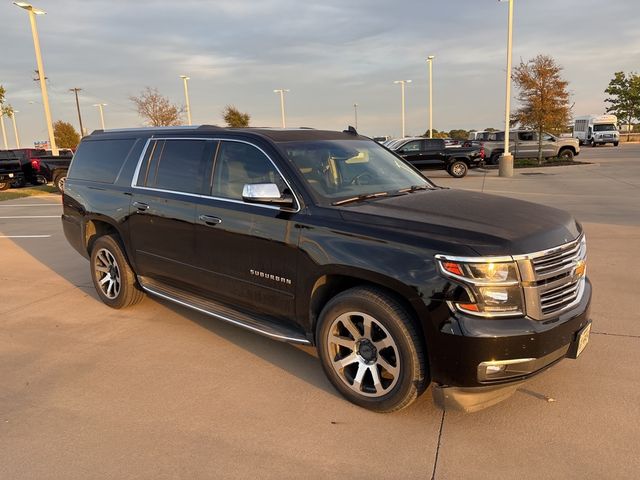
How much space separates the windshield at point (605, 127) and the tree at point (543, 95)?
25.9 meters

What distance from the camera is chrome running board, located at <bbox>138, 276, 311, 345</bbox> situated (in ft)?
12.4

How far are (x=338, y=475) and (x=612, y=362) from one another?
2458 millimetres

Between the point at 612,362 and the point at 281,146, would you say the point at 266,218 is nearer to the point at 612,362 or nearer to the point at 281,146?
the point at 281,146

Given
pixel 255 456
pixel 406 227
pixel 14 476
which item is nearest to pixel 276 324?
pixel 255 456

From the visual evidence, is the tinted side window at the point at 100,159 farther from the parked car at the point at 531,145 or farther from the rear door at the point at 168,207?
the parked car at the point at 531,145

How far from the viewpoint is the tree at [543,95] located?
24.6 m

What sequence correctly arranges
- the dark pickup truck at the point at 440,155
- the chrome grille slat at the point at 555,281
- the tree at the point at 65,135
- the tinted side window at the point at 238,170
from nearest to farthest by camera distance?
the chrome grille slat at the point at 555,281 < the tinted side window at the point at 238,170 < the dark pickup truck at the point at 440,155 < the tree at the point at 65,135

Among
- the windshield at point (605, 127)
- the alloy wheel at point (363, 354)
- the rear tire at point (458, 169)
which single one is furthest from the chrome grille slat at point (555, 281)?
the windshield at point (605, 127)

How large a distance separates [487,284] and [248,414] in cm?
177

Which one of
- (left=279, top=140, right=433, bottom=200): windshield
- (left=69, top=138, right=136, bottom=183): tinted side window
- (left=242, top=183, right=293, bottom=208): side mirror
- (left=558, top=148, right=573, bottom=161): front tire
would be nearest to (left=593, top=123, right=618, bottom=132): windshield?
(left=558, top=148, right=573, bottom=161): front tire

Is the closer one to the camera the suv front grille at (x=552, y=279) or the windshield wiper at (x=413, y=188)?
the suv front grille at (x=552, y=279)

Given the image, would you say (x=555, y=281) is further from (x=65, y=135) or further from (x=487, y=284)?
(x=65, y=135)

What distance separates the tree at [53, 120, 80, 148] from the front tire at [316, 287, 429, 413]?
223 ft

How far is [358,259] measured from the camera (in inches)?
126
